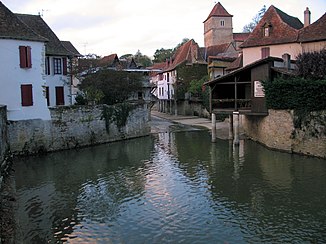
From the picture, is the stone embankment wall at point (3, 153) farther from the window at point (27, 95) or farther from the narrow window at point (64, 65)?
the narrow window at point (64, 65)

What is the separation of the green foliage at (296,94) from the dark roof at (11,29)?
15.9 meters

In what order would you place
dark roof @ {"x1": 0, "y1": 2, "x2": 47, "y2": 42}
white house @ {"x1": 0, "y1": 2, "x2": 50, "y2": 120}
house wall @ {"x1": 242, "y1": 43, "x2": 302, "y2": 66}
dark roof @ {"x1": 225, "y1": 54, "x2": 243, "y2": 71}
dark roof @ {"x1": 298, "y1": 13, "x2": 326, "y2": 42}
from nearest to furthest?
dark roof @ {"x1": 0, "y1": 2, "x2": 47, "y2": 42} → white house @ {"x1": 0, "y1": 2, "x2": 50, "y2": 120} → dark roof @ {"x1": 298, "y1": 13, "x2": 326, "y2": 42} → house wall @ {"x1": 242, "y1": 43, "x2": 302, "y2": 66} → dark roof @ {"x1": 225, "y1": 54, "x2": 243, "y2": 71}

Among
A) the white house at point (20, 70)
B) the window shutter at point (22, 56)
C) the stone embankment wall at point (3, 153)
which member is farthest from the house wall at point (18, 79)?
the stone embankment wall at point (3, 153)

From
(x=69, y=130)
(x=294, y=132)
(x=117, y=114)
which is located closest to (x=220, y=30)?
(x=117, y=114)

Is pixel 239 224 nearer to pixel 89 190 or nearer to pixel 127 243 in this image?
pixel 127 243

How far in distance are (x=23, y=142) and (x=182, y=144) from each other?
38.5 ft

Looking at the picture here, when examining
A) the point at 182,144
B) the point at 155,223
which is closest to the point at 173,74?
the point at 182,144

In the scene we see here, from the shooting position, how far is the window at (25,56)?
24.4 m

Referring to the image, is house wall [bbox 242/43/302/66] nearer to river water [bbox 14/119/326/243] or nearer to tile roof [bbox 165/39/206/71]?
river water [bbox 14/119/326/243]

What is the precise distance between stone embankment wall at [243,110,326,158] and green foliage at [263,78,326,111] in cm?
45

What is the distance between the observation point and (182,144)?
29.1m

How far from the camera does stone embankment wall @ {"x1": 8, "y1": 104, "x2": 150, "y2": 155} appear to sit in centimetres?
2458

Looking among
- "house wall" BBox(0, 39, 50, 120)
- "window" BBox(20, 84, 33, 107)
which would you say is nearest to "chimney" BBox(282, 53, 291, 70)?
"house wall" BBox(0, 39, 50, 120)

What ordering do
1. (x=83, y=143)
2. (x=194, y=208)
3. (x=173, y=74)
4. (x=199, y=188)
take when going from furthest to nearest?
(x=173, y=74) < (x=83, y=143) < (x=199, y=188) < (x=194, y=208)
